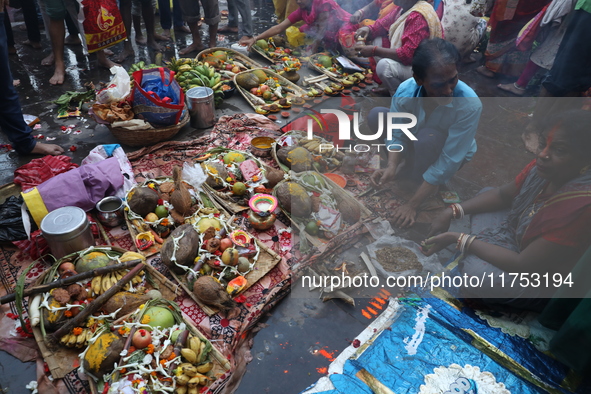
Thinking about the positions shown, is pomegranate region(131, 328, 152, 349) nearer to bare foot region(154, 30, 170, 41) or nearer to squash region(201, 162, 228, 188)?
squash region(201, 162, 228, 188)

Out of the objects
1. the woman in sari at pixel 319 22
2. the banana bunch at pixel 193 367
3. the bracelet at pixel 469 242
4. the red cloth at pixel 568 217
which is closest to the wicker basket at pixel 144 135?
the banana bunch at pixel 193 367

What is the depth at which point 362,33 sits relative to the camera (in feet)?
18.6

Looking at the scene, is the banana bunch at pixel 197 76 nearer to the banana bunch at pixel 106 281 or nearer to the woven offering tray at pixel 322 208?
the woven offering tray at pixel 322 208

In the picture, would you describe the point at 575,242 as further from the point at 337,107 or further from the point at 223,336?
the point at 337,107

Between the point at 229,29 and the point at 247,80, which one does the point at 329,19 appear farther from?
the point at 229,29

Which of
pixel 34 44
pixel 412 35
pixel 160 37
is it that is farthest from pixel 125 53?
pixel 412 35

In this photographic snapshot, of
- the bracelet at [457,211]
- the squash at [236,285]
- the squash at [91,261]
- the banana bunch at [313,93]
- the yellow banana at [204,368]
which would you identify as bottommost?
the yellow banana at [204,368]

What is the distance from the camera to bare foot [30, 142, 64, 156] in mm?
3990

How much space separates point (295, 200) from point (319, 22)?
4177 mm

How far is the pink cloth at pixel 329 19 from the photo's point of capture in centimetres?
600

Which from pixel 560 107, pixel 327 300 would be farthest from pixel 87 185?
pixel 560 107

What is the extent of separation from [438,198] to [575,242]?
128cm

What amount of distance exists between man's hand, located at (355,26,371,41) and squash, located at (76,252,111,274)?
4762 mm

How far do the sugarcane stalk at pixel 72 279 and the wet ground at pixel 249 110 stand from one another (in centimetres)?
38
